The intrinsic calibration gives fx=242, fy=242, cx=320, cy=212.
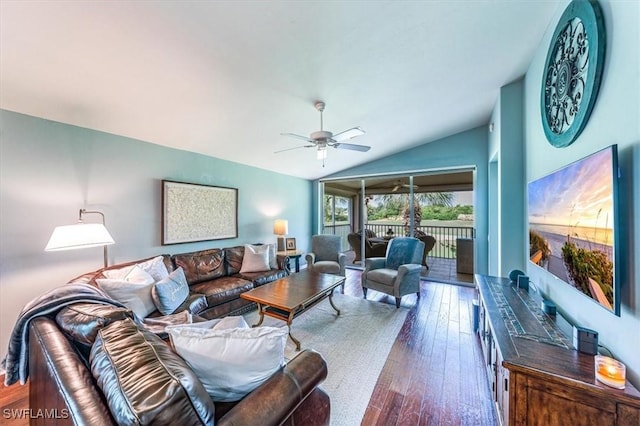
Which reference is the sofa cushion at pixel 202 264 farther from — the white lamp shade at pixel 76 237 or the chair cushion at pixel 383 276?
the chair cushion at pixel 383 276

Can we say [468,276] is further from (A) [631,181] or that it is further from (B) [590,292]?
(A) [631,181]

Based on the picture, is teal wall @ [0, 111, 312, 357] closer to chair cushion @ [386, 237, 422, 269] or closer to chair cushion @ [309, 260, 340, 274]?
chair cushion @ [309, 260, 340, 274]

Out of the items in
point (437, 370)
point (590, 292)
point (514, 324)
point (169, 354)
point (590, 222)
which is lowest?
point (437, 370)

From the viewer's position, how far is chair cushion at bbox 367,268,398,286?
3.53 metres

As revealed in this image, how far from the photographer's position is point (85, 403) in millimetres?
795

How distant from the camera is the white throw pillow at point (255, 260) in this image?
3748 millimetres

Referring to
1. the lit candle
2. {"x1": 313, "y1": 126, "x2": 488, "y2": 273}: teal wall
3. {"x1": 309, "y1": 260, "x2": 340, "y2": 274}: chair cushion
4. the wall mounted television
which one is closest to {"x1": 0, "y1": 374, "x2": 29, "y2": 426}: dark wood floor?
{"x1": 309, "y1": 260, "x2": 340, "y2": 274}: chair cushion

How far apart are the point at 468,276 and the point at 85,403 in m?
5.61

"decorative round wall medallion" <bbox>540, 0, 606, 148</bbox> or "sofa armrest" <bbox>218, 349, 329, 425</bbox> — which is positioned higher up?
"decorative round wall medallion" <bbox>540, 0, 606, 148</bbox>

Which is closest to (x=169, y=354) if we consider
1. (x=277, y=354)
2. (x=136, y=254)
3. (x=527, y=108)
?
(x=277, y=354)

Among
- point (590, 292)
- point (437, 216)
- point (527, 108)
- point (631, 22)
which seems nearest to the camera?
point (631, 22)

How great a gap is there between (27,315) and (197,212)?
8.27 feet

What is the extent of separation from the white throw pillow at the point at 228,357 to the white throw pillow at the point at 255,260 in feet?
8.61

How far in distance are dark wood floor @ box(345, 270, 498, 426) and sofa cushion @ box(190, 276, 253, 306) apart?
1.91 m
